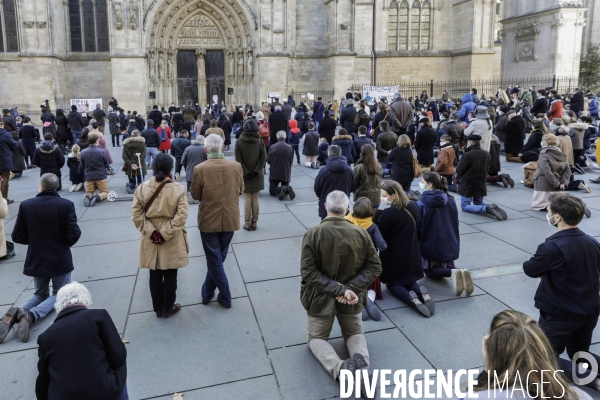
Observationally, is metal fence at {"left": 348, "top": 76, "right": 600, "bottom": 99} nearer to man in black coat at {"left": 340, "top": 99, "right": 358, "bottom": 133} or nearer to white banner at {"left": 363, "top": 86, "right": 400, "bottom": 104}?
white banner at {"left": 363, "top": 86, "right": 400, "bottom": 104}

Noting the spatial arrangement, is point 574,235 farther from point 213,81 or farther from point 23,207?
point 213,81

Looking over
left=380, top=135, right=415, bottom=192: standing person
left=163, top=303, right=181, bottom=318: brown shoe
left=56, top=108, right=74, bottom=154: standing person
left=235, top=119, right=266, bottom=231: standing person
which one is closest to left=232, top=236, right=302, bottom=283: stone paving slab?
left=235, top=119, right=266, bottom=231: standing person

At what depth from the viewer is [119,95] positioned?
26.4 m

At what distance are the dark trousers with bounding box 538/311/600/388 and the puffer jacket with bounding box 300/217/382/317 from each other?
154 centimetres

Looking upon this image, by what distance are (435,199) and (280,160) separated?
5368 millimetres

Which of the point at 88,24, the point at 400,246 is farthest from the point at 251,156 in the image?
the point at 88,24

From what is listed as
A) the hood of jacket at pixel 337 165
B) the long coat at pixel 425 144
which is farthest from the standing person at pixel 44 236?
the long coat at pixel 425 144

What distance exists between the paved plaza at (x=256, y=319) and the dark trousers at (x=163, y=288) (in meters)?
0.18

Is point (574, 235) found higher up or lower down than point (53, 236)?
higher up

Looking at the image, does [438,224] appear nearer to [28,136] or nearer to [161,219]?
[161,219]

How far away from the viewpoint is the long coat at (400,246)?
565 cm

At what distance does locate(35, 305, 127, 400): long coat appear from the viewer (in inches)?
122

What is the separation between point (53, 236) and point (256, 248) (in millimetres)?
3289

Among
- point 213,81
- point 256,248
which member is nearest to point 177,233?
point 256,248
